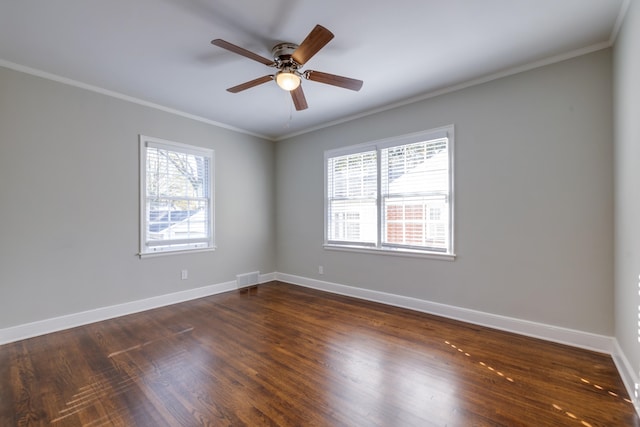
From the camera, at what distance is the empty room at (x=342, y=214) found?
2.00 metres

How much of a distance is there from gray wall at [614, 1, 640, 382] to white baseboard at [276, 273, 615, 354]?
22 cm

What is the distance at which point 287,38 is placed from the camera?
2416 millimetres

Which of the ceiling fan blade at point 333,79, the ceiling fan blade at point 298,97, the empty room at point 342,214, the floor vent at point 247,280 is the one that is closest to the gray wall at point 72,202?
the empty room at point 342,214

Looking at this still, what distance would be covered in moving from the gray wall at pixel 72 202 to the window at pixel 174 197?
0.13 meters

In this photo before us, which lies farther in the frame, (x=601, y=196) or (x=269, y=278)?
(x=269, y=278)

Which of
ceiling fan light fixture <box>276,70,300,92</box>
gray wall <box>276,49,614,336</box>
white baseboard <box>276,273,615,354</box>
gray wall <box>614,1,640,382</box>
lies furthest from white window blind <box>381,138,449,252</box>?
ceiling fan light fixture <box>276,70,300,92</box>

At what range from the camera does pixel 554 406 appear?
71.4 inches

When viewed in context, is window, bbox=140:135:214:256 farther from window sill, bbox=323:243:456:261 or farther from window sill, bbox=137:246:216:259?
window sill, bbox=323:243:456:261

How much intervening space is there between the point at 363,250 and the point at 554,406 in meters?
2.63

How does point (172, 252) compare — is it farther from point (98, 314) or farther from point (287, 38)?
point (287, 38)

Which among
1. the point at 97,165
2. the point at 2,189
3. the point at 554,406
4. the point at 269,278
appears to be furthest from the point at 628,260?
the point at 2,189

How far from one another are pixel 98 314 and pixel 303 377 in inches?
109

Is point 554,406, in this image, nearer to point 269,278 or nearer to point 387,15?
point 387,15

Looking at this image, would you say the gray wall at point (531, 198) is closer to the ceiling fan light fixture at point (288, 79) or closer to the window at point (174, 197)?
the ceiling fan light fixture at point (288, 79)
